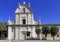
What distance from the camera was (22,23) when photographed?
5662 cm

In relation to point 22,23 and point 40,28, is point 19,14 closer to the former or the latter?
point 22,23

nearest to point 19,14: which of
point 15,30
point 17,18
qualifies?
point 17,18

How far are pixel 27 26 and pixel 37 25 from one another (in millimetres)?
2876

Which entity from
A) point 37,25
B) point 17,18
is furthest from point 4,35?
point 37,25

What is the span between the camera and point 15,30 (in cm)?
5588

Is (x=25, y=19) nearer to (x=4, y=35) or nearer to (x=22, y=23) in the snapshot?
(x=22, y=23)

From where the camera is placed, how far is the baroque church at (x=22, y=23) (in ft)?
182

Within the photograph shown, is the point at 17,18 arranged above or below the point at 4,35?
above

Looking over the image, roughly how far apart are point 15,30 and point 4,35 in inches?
135

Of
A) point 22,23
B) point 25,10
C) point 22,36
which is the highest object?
point 25,10

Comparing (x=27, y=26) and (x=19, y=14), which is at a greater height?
(x=19, y=14)

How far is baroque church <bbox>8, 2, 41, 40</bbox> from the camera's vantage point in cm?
5559

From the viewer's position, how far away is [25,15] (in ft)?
184

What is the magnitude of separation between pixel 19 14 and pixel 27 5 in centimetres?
350
